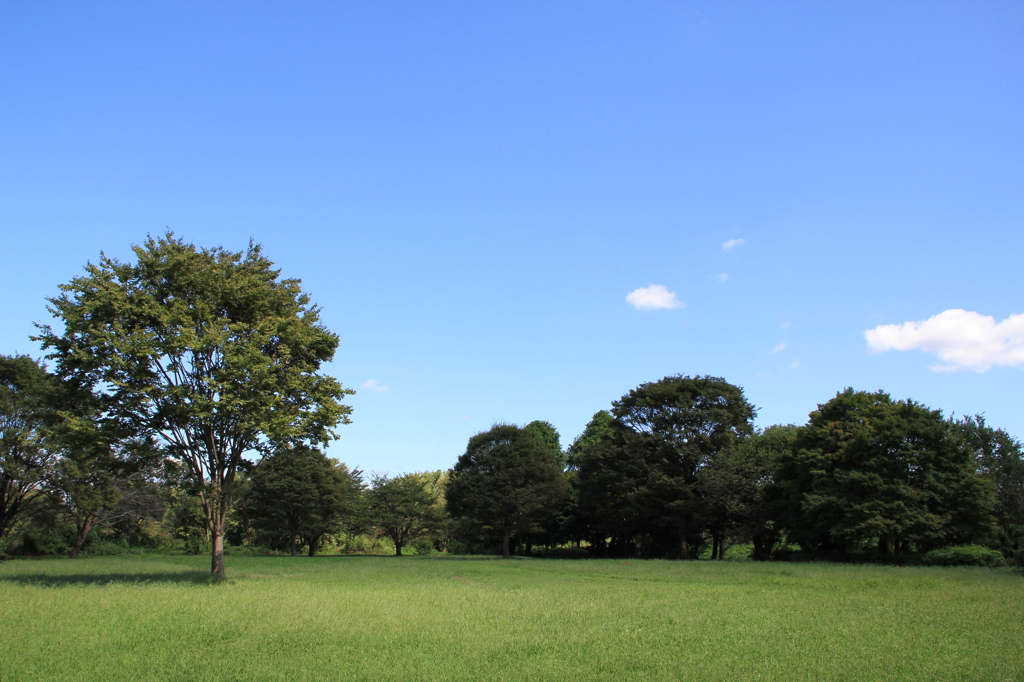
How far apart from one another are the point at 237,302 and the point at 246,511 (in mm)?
37049

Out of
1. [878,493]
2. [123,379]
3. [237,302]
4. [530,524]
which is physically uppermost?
[237,302]

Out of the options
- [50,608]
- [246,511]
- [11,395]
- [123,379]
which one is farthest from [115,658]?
[246,511]

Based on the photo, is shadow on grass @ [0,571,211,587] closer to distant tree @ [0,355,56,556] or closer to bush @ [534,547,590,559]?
distant tree @ [0,355,56,556]

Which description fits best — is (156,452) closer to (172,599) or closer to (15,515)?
(172,599)

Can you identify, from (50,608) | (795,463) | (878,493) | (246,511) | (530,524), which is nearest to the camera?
(50,608)

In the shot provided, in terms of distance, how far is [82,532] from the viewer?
1884 inches

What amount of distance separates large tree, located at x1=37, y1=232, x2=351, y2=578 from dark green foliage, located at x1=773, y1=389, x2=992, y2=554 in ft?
95.4

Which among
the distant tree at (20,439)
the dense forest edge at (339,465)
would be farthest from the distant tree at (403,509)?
the distant tree at (20,439)

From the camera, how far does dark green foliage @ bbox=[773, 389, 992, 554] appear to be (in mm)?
33875

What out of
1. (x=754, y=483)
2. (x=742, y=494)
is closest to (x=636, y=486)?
(x=742, y=494)

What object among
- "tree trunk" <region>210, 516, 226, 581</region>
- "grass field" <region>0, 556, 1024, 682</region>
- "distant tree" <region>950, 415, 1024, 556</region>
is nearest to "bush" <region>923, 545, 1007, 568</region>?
"distant tree" <region>950, 415, 1024, 556</region>

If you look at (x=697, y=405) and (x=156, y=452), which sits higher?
(x=697, y=405)

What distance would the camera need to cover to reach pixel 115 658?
33.5ft

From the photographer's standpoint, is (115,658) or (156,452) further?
(156,452)
